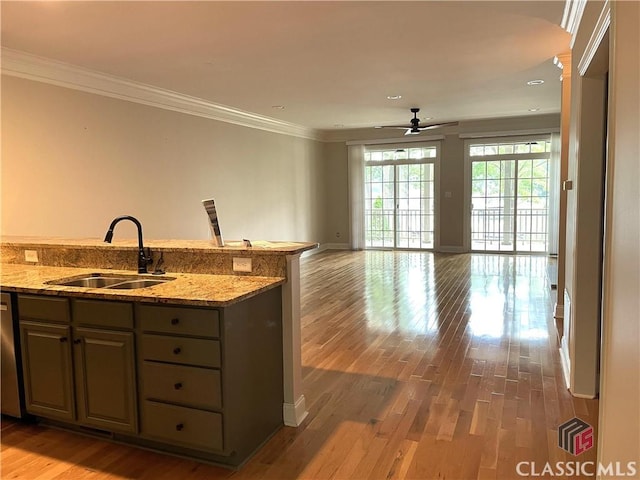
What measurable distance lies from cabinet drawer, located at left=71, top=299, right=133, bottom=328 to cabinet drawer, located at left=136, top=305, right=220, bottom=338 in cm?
7

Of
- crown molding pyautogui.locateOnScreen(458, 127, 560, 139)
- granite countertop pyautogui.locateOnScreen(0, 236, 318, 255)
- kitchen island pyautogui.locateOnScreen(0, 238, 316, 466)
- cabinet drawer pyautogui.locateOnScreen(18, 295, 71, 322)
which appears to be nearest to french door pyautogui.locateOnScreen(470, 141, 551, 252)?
crown molding pyautogui.locateOnScreen(458, 127, 560, 139)

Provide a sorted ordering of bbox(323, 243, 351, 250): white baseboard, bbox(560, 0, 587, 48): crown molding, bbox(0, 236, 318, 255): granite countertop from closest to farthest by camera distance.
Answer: bbox(0, 236, 318, 255): granite countertop → bbox(560, 0, 587, 48): crown molding → bbox(323, 243, 351, 250): white baseboard

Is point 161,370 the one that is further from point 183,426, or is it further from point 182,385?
point 183,426

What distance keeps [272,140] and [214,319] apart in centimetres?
672

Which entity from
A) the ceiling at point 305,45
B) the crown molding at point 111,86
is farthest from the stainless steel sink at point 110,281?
the crown molding at point 111,86

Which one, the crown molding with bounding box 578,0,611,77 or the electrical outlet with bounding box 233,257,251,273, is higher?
the crown molding with bounding box 578,0,611,77

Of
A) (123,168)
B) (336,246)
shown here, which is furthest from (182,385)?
(336,246)

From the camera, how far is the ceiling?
331 centimetres

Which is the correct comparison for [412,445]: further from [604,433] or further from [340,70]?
[340,70]

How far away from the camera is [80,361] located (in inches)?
96.9

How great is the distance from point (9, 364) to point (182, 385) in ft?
3.94

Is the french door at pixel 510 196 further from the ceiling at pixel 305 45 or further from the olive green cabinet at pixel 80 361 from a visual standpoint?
the olive green cabinet at pixel 80 361

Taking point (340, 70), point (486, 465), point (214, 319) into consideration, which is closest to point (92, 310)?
Result: point (214, 319)

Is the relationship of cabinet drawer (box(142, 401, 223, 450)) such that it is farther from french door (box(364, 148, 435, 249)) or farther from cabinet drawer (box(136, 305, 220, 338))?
french door (box(364, 148, 435, 249))
